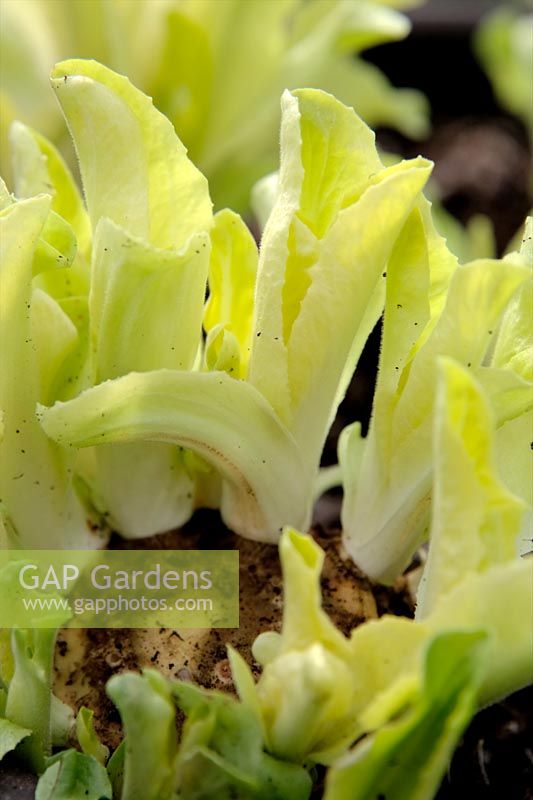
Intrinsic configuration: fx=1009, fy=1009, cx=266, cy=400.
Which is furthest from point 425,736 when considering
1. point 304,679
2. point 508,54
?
point 508,54

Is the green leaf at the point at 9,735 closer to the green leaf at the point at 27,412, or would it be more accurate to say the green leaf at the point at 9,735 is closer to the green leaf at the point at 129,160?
the green leaf at the point at 27,412

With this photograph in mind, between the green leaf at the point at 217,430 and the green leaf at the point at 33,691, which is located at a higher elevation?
the green leaf at the point at 217,430

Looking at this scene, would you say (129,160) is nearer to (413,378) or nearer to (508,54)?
(413,378)

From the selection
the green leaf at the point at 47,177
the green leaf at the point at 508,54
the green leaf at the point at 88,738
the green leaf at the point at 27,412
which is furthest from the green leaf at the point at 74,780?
the green leaf at the point at 508,54

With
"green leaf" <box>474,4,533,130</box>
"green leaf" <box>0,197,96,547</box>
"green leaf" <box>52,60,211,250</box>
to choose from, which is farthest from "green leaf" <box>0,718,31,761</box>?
"green leaf" <box>474,4,533,130</box>

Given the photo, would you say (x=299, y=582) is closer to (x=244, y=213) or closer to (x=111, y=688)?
(x=111, y=688)

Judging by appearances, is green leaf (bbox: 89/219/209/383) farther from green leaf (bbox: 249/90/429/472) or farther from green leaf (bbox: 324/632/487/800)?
green leaf (bbox: 324/632/487/800)

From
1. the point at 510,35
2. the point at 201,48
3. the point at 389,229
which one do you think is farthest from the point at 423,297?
the point at 510,35
